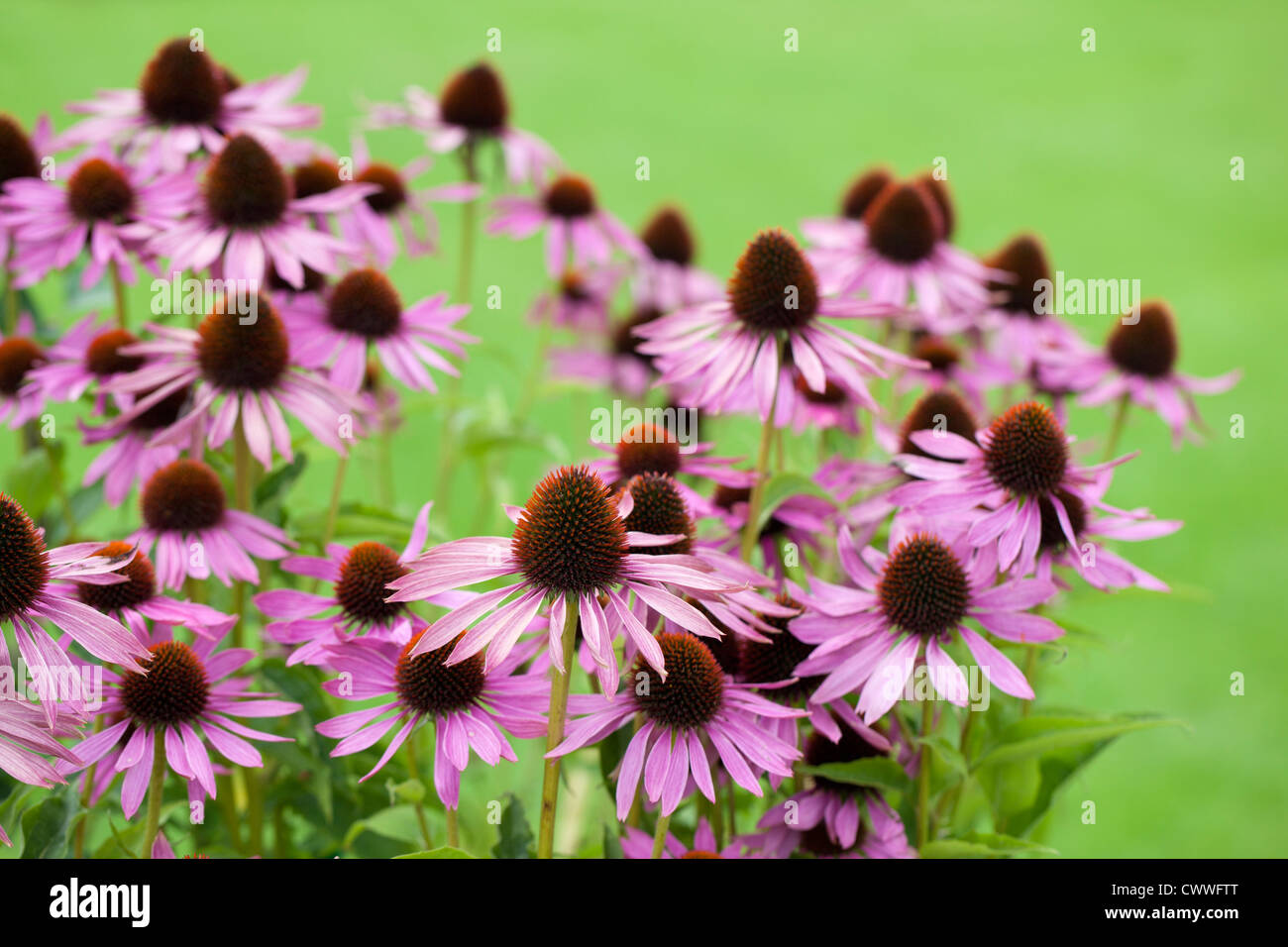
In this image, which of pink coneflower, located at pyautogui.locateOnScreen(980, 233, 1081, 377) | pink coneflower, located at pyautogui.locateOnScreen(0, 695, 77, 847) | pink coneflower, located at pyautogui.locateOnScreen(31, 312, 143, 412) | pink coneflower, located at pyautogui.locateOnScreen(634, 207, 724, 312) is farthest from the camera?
pink coneflower, located at pyautogui.locateOnScreen(634, 207, 724, 312)

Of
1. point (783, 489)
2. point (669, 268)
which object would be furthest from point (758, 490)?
point (669, 268)

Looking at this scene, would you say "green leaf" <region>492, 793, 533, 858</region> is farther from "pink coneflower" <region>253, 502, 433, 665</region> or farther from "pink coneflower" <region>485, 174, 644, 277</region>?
"pink coneflower" <region>485, 174, 644, 277</region>

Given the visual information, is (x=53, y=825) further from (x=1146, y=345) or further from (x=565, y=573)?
(x=1146, y=345)

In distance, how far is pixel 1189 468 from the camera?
2.95m

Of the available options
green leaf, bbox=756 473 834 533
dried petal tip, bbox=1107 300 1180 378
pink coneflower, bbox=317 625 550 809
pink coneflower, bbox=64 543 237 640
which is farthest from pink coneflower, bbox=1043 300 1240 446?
pink coneflower, bbox=64 543 237 640

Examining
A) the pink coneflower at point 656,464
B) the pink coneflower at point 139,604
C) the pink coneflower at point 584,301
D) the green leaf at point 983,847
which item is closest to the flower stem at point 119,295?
the pink coneflower at point 139,604

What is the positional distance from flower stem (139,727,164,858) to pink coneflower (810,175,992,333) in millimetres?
754

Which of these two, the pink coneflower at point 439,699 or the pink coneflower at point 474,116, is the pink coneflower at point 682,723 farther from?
the pink coneflower at point 474,116

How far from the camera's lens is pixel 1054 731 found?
763mm

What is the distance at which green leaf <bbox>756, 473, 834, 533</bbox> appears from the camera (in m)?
0.81

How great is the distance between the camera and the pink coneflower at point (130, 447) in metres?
0.89

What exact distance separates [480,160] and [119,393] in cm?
72
